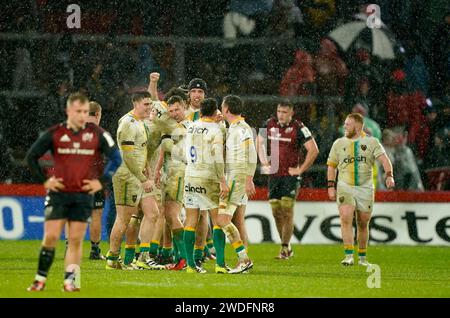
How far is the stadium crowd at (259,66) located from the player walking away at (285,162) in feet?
10.1

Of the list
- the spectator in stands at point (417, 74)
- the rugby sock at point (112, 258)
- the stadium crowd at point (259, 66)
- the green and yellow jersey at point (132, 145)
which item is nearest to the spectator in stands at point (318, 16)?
the stadium crowd at point (259, 66)

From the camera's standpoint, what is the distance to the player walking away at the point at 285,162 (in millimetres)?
17594

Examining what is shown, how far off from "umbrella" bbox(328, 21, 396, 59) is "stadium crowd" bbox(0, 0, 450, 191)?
129 millimetres

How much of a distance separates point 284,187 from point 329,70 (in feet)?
15.5

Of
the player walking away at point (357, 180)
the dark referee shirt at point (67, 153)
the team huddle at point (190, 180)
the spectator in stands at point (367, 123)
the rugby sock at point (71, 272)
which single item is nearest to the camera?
the dark referee shirt at point (67, 153)

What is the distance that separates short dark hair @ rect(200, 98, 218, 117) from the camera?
13.6m

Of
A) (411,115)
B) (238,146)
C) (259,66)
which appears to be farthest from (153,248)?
(411,115)

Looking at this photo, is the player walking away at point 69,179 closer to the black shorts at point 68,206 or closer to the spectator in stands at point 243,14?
the black shorts at point 68,206

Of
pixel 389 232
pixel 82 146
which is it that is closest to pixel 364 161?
pixel 389 232

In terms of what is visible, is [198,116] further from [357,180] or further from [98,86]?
[98,86]

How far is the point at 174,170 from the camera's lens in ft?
49.3

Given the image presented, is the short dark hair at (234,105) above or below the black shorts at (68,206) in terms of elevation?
above

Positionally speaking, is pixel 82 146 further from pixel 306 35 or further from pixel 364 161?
pixel 306 35

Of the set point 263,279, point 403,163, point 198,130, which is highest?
point 198,130
